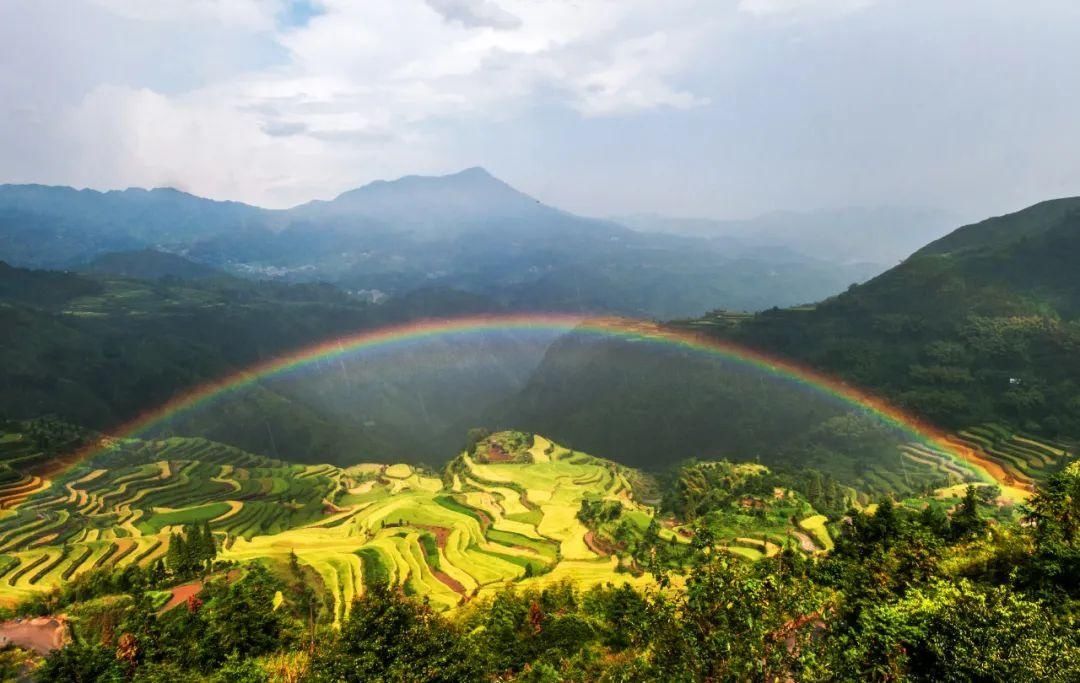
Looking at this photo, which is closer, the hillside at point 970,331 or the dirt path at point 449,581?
the dirt path at point 449,581

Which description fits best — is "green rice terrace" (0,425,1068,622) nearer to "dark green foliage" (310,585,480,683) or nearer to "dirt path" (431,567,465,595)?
"dirt path" (431,567,465,595)

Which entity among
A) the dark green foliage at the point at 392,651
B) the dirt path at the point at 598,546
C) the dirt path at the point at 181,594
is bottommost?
the dirt path at the point at 598,546

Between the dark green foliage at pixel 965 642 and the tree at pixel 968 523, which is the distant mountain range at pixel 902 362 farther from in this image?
the dark green foliage at pixel 965 642

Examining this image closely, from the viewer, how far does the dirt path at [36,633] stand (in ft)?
75.4

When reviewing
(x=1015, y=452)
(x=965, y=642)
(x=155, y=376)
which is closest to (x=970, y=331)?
(x=1015, y=452)

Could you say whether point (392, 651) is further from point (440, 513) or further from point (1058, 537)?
point (440, 513)

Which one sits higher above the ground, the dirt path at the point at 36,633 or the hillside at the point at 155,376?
the dirt path at the point at 36,633

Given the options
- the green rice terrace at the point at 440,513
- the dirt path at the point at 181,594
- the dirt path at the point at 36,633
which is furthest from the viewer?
the green rice terrace at the point at 440,513

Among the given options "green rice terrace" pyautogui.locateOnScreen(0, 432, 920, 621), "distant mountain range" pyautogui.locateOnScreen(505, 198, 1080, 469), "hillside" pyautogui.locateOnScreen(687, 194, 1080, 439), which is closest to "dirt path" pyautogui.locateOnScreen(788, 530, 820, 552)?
"green rice terrace" pyautogui.locateOnScreen(0, 432, 920, 621)

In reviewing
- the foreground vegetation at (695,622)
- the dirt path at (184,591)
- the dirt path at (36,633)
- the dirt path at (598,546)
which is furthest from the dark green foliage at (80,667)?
the dirt path at (598,546)

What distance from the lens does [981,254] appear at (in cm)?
10938

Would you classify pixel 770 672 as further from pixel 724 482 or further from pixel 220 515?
pixel 220 515

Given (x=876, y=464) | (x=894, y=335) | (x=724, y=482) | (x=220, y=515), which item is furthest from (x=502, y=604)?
(x=894, y=335)

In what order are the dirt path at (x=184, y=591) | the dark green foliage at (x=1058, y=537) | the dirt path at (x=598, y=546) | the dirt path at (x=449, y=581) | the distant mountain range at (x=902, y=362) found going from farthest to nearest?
the distant mountain range at (x=902, y=362)
the dirt path at (x=598, y=546)
the dirt path at (x=449, y=581)
the dirt path at (x=184, y=591)
the dark green foliage at (x=1058, y=537)
